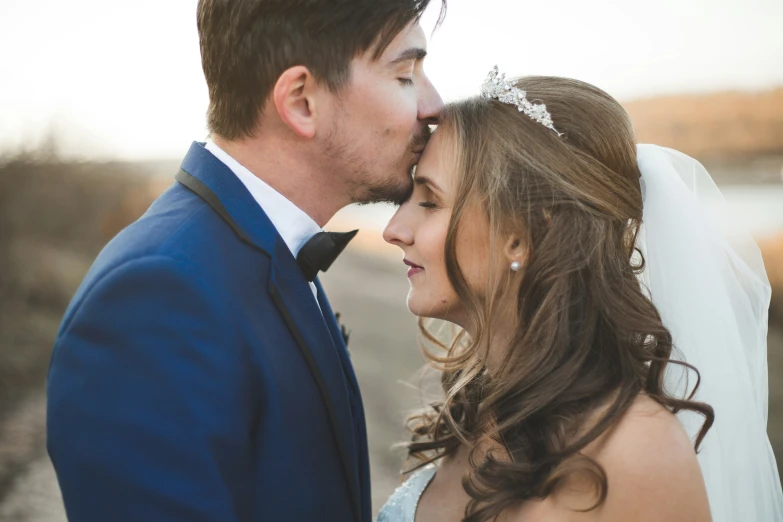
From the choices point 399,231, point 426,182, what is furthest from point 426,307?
point 426,182

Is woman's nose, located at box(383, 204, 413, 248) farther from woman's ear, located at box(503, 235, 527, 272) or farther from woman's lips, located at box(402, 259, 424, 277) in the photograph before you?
woman's ear, located at box(503, 235, 527, 272)

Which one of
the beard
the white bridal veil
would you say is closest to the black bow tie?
the beard

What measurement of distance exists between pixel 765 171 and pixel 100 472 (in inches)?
202

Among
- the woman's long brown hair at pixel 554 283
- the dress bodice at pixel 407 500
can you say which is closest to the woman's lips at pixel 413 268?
the woman's long brown hair at pixel 554 283

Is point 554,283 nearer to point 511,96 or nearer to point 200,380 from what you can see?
point 511,96

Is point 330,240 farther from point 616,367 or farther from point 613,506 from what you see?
point 613,506

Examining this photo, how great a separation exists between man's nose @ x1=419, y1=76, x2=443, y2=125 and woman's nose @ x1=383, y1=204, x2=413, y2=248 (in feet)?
1.10

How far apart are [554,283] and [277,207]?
0.91 m

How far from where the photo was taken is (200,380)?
1566 millimetres

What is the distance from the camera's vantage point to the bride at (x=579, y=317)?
6.07ft

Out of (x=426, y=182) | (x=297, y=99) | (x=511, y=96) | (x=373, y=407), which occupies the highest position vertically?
(x=511, y=96)

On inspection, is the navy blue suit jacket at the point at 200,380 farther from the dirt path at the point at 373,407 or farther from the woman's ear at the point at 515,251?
the dirt path at the point at 373,407

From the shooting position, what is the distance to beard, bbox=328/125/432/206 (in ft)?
7.06

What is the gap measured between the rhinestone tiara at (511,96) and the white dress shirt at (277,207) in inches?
30.6
